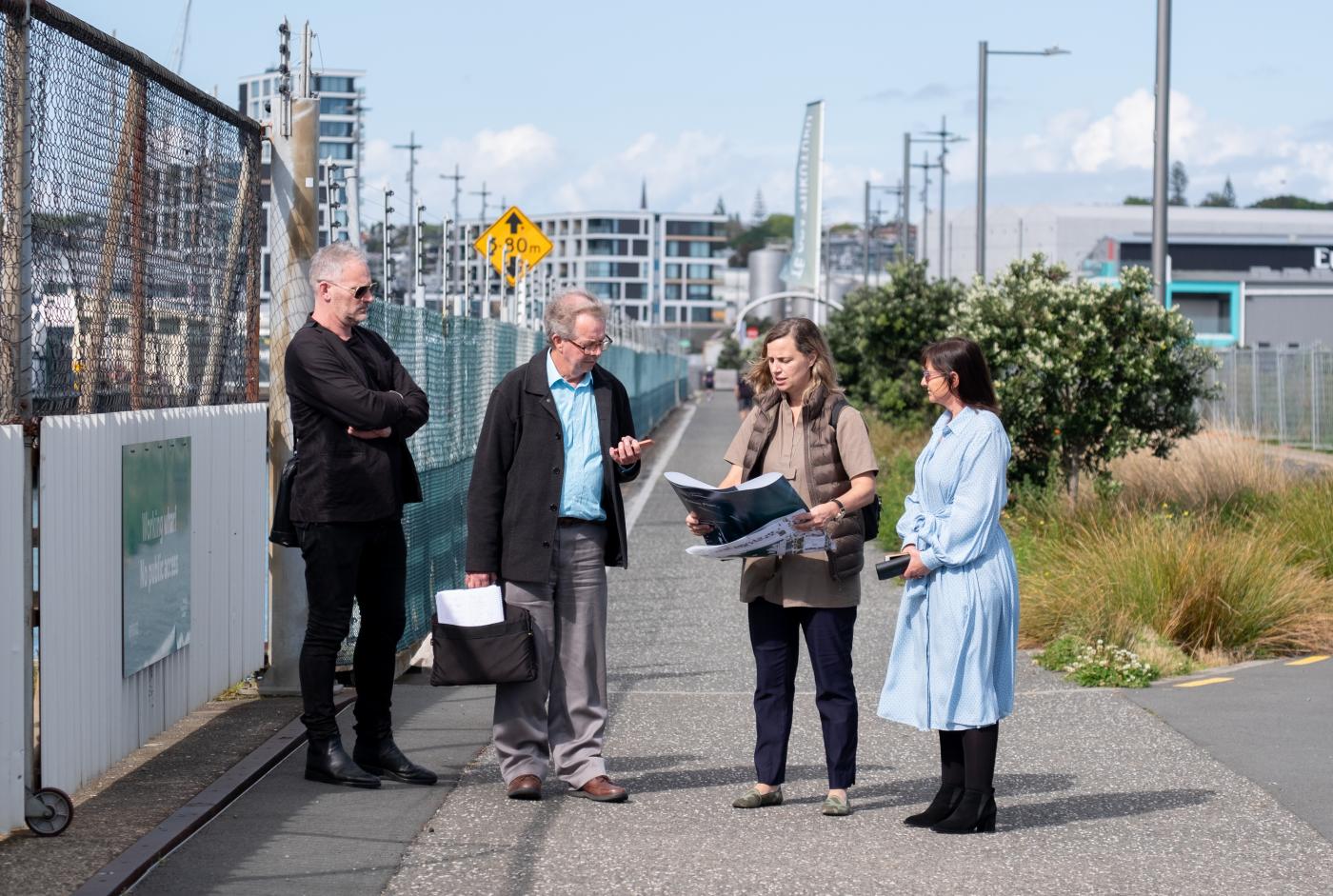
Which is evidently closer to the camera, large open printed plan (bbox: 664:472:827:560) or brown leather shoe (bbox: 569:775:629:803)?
large open printed plan (bbox: 664:472:827:560)

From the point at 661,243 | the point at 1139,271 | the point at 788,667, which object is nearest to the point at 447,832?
the point at 788,667

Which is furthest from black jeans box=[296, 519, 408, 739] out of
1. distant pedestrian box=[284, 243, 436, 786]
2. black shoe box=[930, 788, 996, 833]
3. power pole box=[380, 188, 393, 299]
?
power pole box=[380, 188, 393, 299]

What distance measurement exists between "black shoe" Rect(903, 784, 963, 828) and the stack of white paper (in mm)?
1617

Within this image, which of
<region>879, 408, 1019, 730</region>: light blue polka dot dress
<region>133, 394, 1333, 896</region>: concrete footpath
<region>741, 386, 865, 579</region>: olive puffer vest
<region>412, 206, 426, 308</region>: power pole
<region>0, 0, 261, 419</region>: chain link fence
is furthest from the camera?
<region>412, 206, 426, 308</region>: power pole

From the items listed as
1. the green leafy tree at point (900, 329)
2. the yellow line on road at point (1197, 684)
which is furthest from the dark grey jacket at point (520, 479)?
the green leafy tree at point (900, 329)

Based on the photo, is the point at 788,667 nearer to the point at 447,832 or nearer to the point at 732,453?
the point at 732,453

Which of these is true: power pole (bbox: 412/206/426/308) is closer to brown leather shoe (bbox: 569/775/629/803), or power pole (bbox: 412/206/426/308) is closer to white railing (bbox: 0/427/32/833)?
brown leather shoe (bbox: 569/775/629/803)

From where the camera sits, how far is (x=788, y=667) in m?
6.62

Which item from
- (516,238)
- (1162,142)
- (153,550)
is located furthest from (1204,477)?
(153,550)

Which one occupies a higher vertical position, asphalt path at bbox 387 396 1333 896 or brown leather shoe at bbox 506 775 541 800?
brown leather shoe at bbox 506 775 541 800

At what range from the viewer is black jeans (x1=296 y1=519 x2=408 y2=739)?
6730 millimetres

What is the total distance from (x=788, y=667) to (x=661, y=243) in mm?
179485

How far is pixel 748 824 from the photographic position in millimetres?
6414

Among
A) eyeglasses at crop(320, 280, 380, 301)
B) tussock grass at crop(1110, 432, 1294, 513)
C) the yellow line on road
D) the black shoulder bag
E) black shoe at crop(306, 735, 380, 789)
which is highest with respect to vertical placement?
eyeglasses at crop(320, 280, 380, 301)
